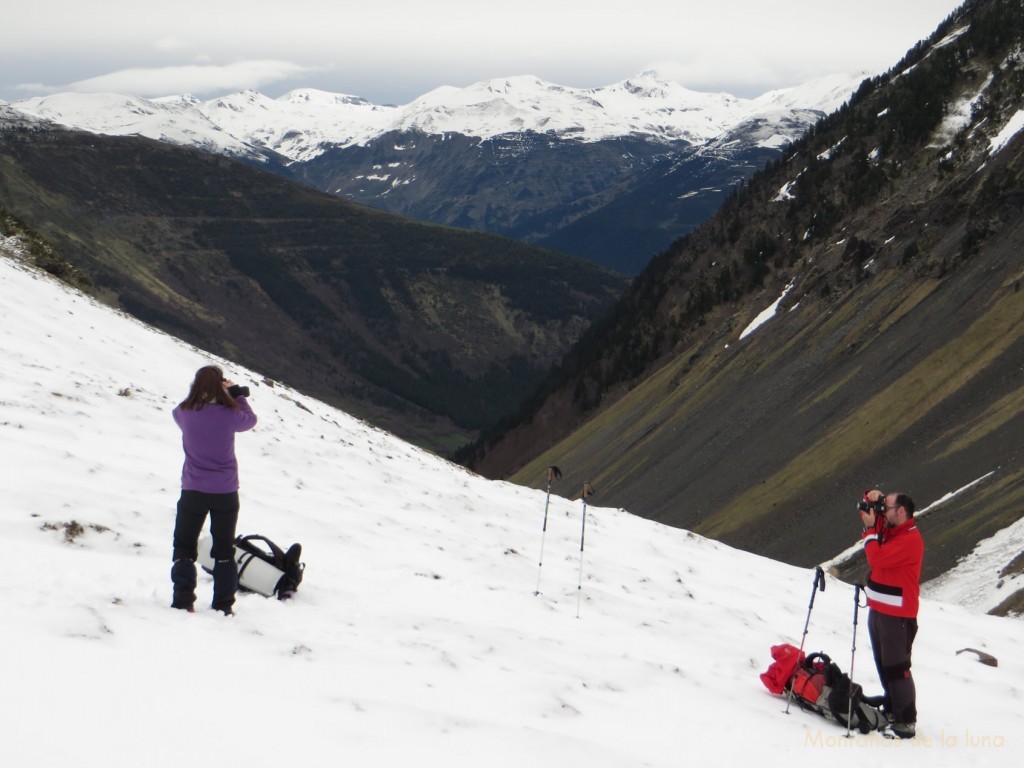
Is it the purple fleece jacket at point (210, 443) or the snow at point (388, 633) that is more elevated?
the purple fleece jacket at point (210, 443)

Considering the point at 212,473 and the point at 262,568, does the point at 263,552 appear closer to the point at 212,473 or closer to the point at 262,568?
the point at 262,568

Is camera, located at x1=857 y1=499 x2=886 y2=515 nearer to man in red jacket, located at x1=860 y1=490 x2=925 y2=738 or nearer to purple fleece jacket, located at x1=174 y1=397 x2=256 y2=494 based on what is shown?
man in red jacket, located at x1=860 y1=490 x2=925 y2=738

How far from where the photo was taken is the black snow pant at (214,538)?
8.07 m

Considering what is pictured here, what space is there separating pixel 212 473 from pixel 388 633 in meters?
2.17

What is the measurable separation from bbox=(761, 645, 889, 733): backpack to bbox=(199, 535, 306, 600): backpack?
477cm

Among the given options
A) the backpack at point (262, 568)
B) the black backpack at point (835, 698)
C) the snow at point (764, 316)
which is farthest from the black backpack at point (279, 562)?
the snow at point (764, 316)

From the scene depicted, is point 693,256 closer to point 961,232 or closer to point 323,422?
point 961,232

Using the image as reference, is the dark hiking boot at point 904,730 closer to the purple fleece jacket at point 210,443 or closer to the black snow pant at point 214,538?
the black snow pant at point 214,538

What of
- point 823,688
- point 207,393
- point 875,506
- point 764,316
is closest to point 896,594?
point 875,506

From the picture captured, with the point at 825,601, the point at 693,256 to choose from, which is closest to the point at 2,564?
the point at 825,601

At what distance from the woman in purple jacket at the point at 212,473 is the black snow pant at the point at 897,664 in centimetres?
592

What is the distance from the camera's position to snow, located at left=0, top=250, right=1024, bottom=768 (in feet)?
19.2

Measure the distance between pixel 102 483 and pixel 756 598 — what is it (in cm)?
900

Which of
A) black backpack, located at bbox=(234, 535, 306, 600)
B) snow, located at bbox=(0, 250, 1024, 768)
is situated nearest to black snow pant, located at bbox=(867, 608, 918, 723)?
snow, located at bbox=(0, 250, 1024, 768)
